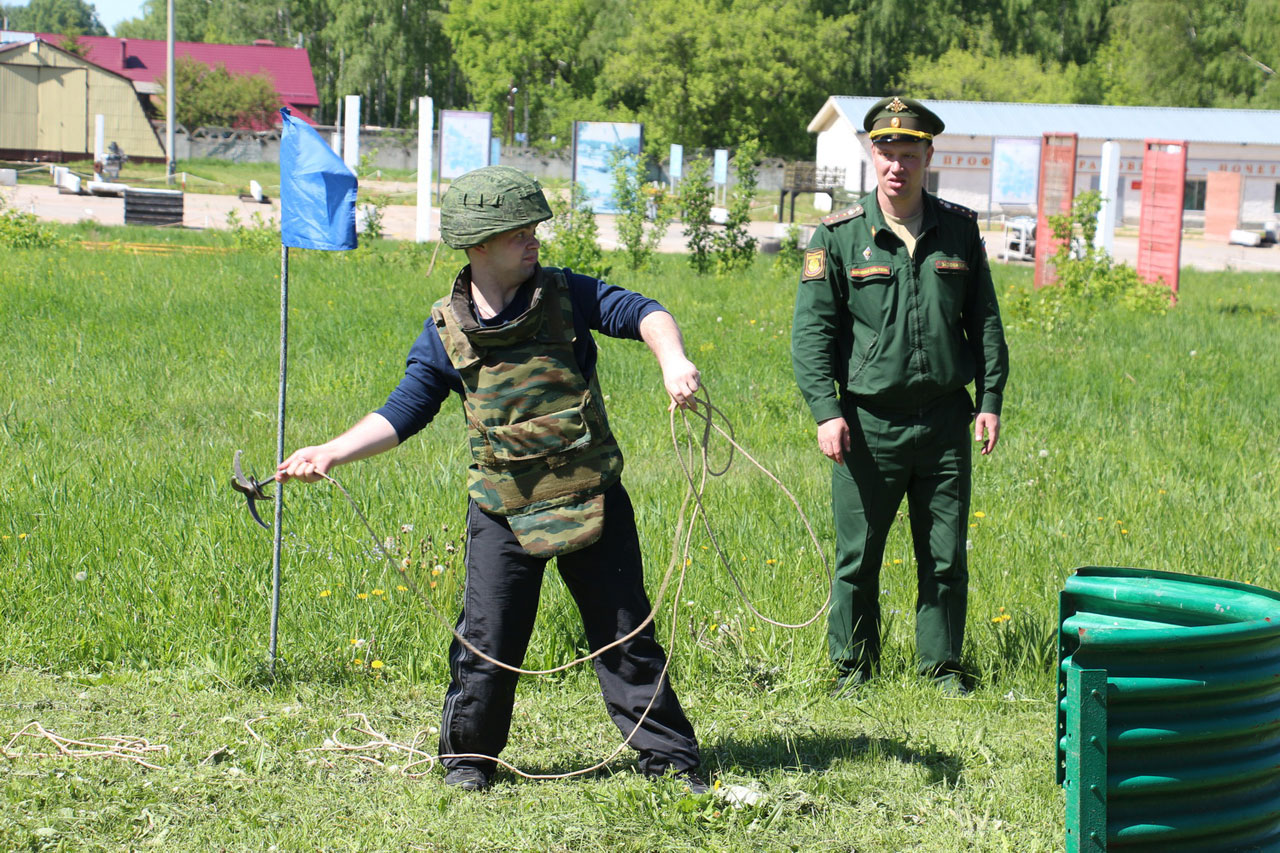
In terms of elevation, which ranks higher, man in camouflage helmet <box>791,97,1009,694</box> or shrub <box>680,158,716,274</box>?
shrub <box>680,158,716,274</box>

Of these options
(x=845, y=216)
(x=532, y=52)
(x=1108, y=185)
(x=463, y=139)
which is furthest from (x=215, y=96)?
(x=845, y=216)

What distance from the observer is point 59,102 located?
165 ft

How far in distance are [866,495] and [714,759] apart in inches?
41.8

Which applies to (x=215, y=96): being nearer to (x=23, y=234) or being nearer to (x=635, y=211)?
(x=23, y=234)

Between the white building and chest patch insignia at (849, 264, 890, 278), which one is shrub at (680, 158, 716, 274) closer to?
chest patch insignia at (849, 264, 890, 278)

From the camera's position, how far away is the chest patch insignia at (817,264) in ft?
14.0

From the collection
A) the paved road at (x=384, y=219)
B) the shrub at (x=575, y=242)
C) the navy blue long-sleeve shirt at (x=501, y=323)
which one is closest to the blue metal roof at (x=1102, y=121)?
the paved road at (x=384, y=219)

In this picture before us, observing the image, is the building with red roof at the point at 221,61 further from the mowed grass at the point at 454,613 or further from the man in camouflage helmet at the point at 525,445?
the man in camouflage helmet at the point at 525,445

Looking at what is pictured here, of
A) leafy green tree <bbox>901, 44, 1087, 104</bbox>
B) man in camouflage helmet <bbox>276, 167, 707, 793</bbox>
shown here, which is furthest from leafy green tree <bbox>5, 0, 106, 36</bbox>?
man in camouflage helmet <bbox>276, 167, 707, 793</bbox>

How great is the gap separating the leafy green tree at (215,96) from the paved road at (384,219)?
27.5m

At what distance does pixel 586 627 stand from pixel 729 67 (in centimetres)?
5986

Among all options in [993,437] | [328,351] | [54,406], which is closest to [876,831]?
[993,437]

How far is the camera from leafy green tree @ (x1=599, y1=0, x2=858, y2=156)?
59906 millimetres

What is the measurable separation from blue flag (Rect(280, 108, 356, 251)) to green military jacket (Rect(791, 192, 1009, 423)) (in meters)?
1.65
